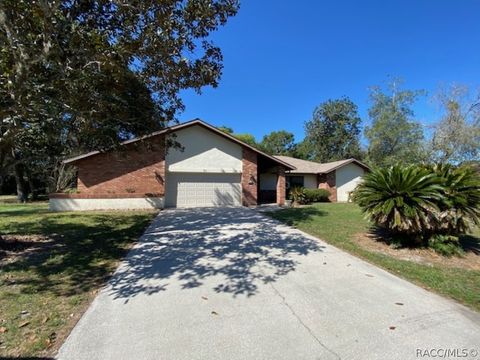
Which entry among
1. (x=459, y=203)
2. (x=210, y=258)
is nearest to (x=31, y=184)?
(x=210, y=258)

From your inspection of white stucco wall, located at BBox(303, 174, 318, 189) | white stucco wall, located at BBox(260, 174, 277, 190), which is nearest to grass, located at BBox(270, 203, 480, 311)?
white stucco wall, located at BBox(260, 174, 277, 190)

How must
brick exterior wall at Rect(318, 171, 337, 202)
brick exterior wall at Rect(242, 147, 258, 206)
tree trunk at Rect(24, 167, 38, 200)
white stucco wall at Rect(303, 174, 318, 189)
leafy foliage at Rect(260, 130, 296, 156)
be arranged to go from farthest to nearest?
leafy foliage at Rect(260, 130, 296, 156), tree trunk at Rect(24, 167, 38, 200), white stucco wall at Rect(303, 174, 318, 189), brick exterior wall at Rect(318, 171, 337, 202), brick exterior wall at Rect(242, 147, 258, 206)

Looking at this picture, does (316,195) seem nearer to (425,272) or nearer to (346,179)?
(346,179)

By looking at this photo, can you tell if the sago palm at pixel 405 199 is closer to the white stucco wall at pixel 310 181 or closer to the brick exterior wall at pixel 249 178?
the brick exterior wall at pixel 249 178

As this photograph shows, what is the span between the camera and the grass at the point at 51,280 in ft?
10.7

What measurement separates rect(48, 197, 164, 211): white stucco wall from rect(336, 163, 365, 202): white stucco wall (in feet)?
49.7

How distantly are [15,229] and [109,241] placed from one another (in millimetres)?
3768

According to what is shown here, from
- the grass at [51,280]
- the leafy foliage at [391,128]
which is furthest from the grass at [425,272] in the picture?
the leafy foliage at [391,128]

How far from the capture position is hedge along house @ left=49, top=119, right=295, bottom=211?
15610mm

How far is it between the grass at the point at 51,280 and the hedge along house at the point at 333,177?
17120mm

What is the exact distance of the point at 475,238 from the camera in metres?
8.89

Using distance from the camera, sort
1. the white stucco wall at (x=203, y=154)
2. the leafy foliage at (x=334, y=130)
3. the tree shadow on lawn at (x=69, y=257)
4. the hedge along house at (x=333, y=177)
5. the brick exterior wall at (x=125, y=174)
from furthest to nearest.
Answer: the leafy foliage at (x=334, y=130)
the hedge along house at (x=333, y=177)
the white stucco wall at (x=203, y=154)
the brick exterior wall at (x=125, y=174)
the tree shadow on lawn at (x=69, y=257)

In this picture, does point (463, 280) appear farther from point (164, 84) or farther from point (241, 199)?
point (241, 199)

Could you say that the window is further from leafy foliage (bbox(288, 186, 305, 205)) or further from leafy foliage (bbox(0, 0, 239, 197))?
leafy foliage (bbox(0, 0, 239, 197))
